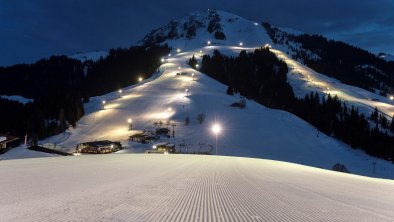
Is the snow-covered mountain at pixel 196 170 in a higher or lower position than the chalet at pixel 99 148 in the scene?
higher

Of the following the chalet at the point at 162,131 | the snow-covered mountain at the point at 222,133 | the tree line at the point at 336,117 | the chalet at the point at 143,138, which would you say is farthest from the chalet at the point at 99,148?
the tree line at the point at 336,117

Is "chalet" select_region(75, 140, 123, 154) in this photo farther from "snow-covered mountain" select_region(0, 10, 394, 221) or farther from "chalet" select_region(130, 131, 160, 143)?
"chalet" select_region(130, 131, 160, 143)

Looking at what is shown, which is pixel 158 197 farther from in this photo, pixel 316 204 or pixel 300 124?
pixel 300 124

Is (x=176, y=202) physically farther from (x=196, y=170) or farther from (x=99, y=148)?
(x=99, y=148)

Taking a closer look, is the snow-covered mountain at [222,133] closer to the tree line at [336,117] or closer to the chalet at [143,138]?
the chalet at [143,138]

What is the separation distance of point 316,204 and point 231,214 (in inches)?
137

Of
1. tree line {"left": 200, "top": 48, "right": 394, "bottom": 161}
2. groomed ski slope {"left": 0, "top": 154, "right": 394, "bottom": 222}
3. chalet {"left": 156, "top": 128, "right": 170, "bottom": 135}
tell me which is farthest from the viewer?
tree line {"left": 200, "top": 48, "right": 394, "bottom": 161}

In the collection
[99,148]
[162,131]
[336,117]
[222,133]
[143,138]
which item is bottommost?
[99,148]

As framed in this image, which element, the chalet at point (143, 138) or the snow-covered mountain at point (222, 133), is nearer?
the chalet at point (143, 138)

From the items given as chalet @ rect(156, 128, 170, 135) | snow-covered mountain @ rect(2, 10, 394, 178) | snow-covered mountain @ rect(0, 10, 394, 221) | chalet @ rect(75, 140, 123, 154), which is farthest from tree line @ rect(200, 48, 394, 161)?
chalet @ rect(75, 140, 123, 154)

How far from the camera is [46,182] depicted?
14.7m

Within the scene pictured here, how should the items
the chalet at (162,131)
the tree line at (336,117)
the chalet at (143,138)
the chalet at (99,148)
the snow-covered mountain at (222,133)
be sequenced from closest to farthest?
the chalet at (99,148), the chalet at (143,138), the snow-covered mountain at (222,133), the chalet at (162,131), the tree line at (336,117)

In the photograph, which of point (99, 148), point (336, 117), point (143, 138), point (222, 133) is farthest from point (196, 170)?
point (336, 117)

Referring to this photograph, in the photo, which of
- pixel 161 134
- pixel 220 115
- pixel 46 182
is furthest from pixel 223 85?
pixel 46 182
